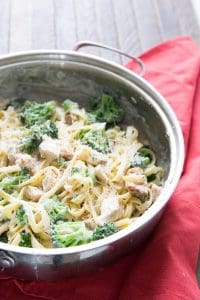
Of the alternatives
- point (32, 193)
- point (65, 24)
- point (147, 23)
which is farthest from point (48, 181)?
point (147, 23)

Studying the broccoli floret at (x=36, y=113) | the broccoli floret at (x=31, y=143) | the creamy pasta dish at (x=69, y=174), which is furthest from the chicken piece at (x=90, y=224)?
the broccoli floret at (x=36, y=113)

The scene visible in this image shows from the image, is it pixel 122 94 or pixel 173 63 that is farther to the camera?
pixel 173 63

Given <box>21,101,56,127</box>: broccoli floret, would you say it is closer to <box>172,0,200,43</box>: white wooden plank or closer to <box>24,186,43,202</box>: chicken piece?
<box>24,186,43,202</box>: chicken piece

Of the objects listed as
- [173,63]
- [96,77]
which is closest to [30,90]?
[96,77]

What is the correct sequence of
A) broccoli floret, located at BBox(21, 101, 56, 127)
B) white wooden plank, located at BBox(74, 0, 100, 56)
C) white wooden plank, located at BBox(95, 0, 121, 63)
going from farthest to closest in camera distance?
white wooden plank, located at BBox(74, 0, 100, 56), white wooden plank, located at BBox(95, 0, 121, 63), broccoli floret, located at BBox(21, 101, 56, 127)

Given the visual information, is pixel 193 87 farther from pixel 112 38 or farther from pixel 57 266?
pixel 57 266

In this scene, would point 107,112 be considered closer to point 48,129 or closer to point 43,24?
point 48,129

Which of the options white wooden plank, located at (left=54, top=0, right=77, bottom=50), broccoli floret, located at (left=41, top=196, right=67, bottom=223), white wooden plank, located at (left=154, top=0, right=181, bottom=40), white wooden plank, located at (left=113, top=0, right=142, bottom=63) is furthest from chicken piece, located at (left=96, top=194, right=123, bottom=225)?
white wooden plank, located at (left=154, top=0, right=181, bottom=40)
